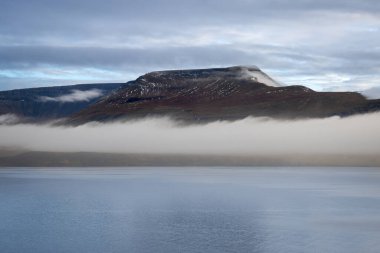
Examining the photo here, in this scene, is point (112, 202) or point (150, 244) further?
point (112, 202)

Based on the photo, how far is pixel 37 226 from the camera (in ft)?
180

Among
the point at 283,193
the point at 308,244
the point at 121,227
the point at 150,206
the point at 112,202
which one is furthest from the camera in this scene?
the point at 283,193

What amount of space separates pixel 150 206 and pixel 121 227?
1798 centimetres

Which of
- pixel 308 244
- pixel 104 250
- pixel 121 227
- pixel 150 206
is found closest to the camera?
pixel 104 250

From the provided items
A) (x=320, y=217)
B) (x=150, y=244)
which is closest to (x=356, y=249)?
(x=150, y=244)

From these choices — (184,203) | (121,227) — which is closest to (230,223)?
(121,227)

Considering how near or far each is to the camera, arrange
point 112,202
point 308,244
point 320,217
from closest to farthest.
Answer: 1. point 308,244
2. point 320,217
3. point 112,202

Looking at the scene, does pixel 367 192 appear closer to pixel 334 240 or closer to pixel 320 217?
pixel 320 217

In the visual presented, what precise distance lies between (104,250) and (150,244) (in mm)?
3374

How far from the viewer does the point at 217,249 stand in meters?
43.2

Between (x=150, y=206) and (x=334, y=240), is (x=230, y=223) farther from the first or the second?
(x=150, y=206)

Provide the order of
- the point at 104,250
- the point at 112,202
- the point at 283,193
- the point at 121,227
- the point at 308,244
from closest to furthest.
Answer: the point at 104,250 → the point at 308,244 → the point at 121,227 → the point at 112,202 → the point at 283,193

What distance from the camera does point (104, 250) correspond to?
4281cm

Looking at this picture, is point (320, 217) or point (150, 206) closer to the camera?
point (320, 217)
